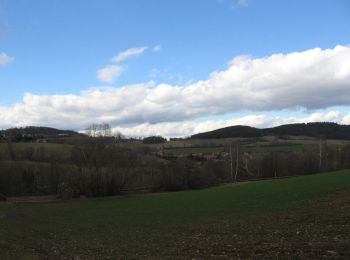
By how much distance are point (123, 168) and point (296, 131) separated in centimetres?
11606

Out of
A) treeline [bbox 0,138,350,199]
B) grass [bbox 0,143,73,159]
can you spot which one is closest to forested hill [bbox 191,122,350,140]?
treeline [bbox 0,138,350,199]

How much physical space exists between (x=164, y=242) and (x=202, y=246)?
313 centimetres

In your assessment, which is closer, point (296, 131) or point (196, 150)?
point (196, 150)

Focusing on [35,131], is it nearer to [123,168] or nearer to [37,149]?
[37,149]

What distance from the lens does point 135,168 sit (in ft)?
308

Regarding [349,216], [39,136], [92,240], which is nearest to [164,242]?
[92,240]

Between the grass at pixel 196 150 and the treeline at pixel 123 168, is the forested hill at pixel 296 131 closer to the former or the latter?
the grass at pixel 196 150

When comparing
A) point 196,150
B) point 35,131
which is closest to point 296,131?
point 196,150

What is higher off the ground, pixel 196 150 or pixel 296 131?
pixel 296 131

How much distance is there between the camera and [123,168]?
91125mm

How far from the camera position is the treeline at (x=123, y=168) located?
90.2 m

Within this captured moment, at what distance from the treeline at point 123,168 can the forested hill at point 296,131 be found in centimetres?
4245

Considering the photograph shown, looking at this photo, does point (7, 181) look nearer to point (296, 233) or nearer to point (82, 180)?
point (82, 180)

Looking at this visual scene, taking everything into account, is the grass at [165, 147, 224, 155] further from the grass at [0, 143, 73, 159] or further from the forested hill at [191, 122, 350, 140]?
the grass at [0, 143, 73, 159]
